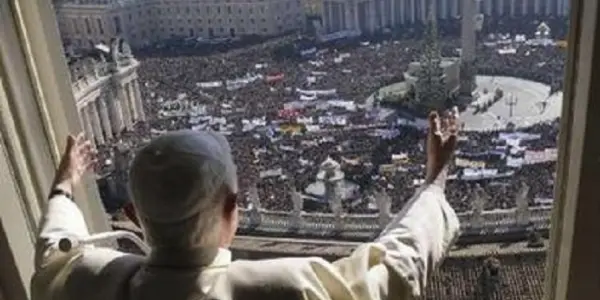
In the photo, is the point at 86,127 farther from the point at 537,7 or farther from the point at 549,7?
the point at 537,7

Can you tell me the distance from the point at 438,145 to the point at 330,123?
543cm

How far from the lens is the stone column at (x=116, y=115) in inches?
214

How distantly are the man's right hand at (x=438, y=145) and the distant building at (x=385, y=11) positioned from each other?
8278 millimetres

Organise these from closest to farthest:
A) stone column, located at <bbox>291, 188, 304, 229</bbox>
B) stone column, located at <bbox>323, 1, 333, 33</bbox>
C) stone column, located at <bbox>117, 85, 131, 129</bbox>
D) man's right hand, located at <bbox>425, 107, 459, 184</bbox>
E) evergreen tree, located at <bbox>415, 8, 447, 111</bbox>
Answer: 1. man's right hand, located at <bbox>425, 107, 459, 184</bbox>
2. stone column, located at <bbox>291, 188, 304, 229</bbox>
3. stone column, located at <bbox>117, 85, 131, 129</bbox>
4. evergreen tree, located at <bbox>415, 8, 447, 111</bbox>
5. stone column, located at <bbox>323, 1, 333, 33</bbox>

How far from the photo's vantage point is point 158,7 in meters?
9.28

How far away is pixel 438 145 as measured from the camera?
2.35ft

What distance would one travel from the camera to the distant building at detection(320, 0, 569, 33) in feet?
29.2

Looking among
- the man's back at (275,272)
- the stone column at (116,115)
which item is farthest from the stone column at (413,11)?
the man's back at (275,272)

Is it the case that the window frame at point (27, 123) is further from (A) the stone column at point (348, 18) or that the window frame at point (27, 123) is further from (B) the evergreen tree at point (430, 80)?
(A) the stone column at point (348, 18)

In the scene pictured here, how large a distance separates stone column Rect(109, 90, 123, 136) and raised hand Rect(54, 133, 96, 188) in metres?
4.62

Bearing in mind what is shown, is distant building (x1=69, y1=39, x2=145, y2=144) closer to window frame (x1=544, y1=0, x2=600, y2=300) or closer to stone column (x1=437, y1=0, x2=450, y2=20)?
stone column (x1=437, y1=0, x2=450, y2=20)

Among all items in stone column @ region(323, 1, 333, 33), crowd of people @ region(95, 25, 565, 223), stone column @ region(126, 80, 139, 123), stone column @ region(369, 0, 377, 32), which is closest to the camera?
crowd of people @ region(95, 25, 565, 223)

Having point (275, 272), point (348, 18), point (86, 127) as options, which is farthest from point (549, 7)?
point (275, 272)

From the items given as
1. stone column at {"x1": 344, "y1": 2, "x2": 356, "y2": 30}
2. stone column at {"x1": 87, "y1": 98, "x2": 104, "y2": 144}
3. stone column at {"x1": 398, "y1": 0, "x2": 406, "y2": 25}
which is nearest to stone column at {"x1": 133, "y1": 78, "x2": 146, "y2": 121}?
stone column at {"x1": 87, "y1": 98, "x2": 104, "y2": 144}
